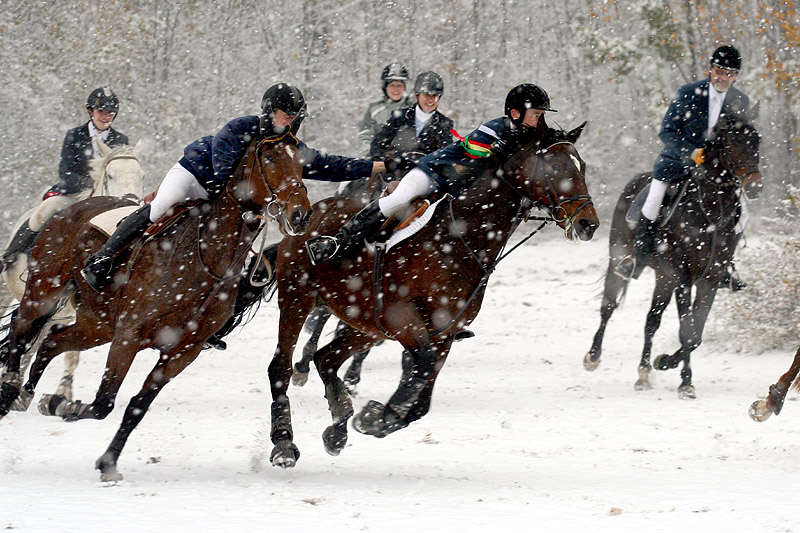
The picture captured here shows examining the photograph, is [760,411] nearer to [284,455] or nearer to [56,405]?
[284,455]

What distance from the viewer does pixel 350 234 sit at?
6.48m

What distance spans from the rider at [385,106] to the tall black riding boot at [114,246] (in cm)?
385

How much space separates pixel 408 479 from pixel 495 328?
788 centimetres

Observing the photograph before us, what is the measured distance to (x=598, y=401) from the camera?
8773 millimetres

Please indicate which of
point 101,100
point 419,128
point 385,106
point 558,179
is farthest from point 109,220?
point 385,106

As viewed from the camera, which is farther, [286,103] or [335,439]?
[335,439]

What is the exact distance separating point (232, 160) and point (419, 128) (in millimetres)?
3984

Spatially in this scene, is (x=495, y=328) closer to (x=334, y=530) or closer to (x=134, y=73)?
(x=334, y=530)

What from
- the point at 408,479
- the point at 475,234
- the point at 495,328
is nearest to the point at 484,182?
the point at 475,234

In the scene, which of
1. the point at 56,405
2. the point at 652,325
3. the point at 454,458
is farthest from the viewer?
the point at 652,325

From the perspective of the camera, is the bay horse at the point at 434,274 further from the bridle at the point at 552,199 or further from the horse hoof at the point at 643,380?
the horse hoof at the point at 643,380

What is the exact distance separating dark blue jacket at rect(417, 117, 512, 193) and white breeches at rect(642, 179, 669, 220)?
3441 millimetres

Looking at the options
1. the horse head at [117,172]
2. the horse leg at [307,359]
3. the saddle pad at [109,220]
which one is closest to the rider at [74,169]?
the horse head at [117,172]

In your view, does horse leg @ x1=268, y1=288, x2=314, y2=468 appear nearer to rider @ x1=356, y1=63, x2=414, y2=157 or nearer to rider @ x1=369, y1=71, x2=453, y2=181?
rider @ x1=369, y1=71, x2=453, y2=181
